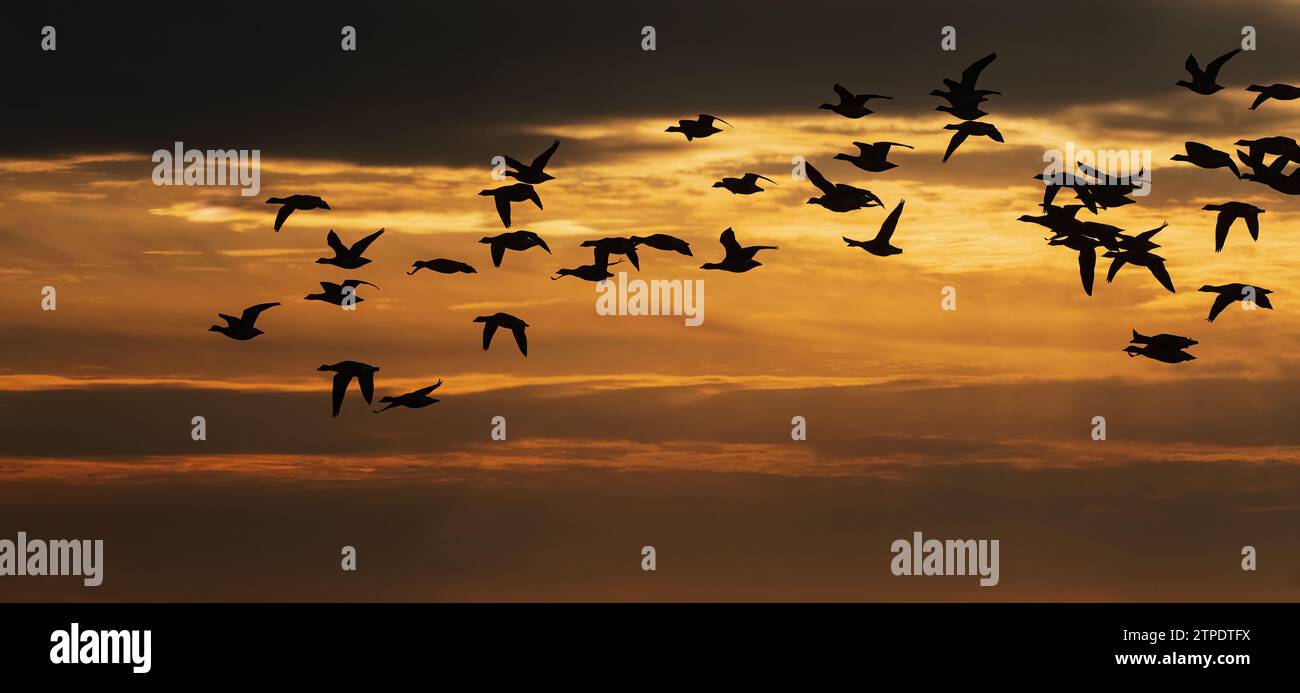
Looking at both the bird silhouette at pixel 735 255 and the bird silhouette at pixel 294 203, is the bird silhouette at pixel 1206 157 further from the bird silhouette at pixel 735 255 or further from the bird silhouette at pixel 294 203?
the bird silhouette at pixel 294 203

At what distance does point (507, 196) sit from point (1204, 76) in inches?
997

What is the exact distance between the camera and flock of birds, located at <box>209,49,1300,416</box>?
1954 inches

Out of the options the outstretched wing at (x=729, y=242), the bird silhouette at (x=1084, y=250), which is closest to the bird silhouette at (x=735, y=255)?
the outstretched wing at (x=729, y=242)

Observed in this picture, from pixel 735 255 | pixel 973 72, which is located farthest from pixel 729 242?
pixel 973 72

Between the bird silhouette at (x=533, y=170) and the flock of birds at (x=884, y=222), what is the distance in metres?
0.04

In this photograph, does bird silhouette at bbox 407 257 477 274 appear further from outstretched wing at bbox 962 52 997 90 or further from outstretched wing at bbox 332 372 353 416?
outstretched wing at bbox 962 52 997 90

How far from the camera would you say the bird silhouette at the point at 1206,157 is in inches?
1941

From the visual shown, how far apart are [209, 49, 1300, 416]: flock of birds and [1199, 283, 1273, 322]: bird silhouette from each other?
4cm

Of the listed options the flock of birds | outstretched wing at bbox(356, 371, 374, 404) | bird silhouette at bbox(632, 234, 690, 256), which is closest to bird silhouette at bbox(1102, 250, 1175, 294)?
the flock of birds
